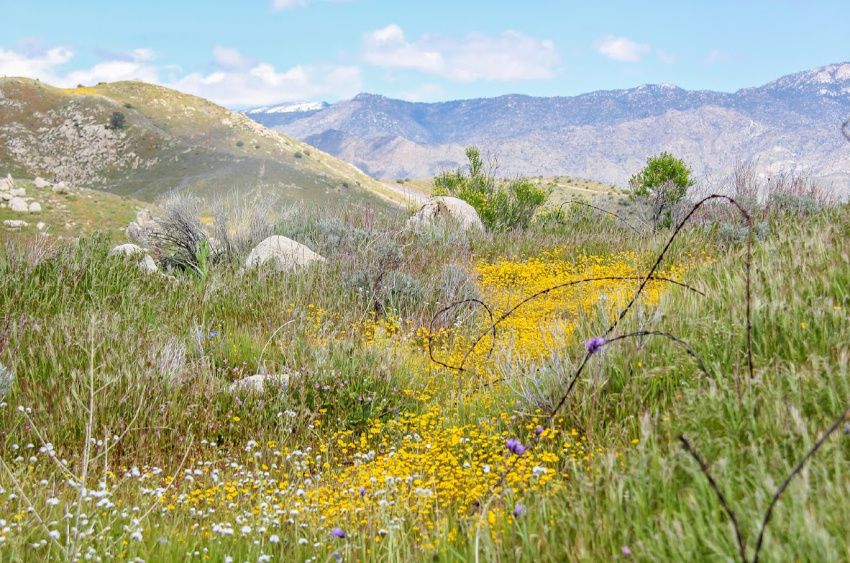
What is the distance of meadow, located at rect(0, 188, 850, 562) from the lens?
191 cm

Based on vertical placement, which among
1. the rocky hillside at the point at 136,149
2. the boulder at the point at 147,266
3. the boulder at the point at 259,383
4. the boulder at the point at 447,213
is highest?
the rocky hillside at the point at 136,149

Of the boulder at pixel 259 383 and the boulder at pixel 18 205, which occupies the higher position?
the boulder at pixel 18 205

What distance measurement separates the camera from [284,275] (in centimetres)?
735

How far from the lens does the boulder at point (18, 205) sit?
28.9 m

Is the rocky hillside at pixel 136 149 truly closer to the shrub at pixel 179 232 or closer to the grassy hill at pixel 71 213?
the grassy hill at pixel 71 213

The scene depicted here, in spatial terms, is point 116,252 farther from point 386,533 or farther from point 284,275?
point 386,533

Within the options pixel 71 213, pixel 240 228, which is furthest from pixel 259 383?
pixel 71 213

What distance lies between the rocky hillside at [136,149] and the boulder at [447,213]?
74.2m

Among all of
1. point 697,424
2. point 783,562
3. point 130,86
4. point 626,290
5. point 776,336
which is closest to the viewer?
point 783,562

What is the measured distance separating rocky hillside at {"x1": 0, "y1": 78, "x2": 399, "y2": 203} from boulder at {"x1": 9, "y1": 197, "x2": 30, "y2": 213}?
180ft

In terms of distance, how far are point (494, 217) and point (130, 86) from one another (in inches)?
4955

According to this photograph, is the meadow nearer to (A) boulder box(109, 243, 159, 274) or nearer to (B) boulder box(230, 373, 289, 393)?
(B) boulder box(230, 373, 289, 393)

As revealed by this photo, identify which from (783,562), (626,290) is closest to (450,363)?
(626,290)

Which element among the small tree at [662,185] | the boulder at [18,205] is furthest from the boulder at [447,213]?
the boulder at [18,205]
